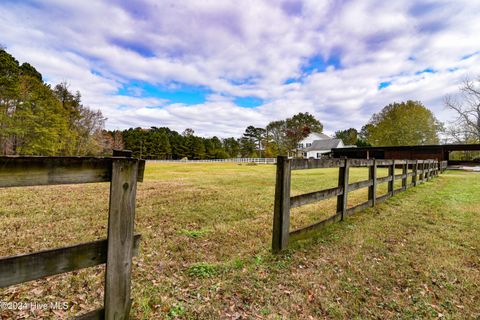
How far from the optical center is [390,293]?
247cm

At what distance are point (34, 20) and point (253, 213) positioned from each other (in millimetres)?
12849

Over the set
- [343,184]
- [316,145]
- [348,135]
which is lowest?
[343,184]

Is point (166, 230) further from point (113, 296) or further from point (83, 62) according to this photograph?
point (83, 62)

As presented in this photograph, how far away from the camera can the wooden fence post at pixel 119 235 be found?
1.62 m

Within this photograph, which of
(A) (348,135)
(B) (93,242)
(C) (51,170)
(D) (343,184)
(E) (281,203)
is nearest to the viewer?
(C) (51,170)

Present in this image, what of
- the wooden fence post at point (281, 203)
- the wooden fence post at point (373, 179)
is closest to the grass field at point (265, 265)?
the wooden fence post at point (281, 203)

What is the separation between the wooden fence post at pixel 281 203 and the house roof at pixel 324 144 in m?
52.0

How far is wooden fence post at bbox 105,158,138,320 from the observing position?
1624 mm

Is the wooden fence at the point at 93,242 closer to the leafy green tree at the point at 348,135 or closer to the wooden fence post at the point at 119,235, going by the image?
the wooden fence post at the point at 119,235

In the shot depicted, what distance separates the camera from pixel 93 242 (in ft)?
5.13

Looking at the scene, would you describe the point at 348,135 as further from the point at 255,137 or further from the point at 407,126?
the point at 407,126

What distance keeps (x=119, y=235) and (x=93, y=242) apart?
0.17m

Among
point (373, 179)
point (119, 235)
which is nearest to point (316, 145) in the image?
point (373, 179)

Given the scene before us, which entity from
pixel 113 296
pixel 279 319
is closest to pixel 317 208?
pixel 279 319
